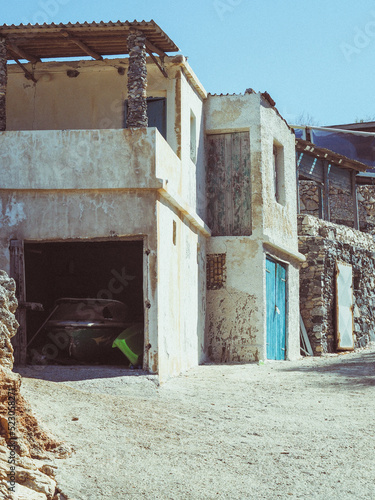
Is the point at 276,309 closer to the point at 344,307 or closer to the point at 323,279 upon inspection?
the point at 323,279

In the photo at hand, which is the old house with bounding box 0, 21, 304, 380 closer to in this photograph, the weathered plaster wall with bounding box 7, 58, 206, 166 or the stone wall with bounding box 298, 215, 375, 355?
the weathered plaster wall with bounding box 7, 58, 206, 166

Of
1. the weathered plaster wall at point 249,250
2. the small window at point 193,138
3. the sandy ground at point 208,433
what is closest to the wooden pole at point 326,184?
the weathered plaster wall at point 249,250

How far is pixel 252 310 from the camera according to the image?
51.6 ft

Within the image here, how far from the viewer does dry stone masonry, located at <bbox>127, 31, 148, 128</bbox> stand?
12.5m

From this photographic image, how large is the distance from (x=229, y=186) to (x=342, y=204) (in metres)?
10.8

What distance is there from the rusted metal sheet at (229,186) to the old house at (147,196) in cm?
3

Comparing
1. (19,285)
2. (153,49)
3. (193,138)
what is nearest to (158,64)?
(153,49)

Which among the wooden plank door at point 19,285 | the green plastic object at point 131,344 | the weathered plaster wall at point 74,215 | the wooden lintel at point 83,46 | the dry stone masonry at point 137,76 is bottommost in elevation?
the green plastic object at point 131,344

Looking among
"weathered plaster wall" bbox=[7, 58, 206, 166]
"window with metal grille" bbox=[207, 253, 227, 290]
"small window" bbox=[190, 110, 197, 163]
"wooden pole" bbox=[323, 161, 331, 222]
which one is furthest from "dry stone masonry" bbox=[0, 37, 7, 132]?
"wooden pole" bbox=[323, 161, 331, 222]

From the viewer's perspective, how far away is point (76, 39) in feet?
43.2

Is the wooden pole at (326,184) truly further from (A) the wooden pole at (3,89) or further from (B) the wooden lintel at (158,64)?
(A) the wooden pole at (3,89)

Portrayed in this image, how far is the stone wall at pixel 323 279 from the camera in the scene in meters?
18.6

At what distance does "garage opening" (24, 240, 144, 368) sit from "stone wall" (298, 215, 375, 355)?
447cm

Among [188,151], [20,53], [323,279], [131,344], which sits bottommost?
[131,344]
